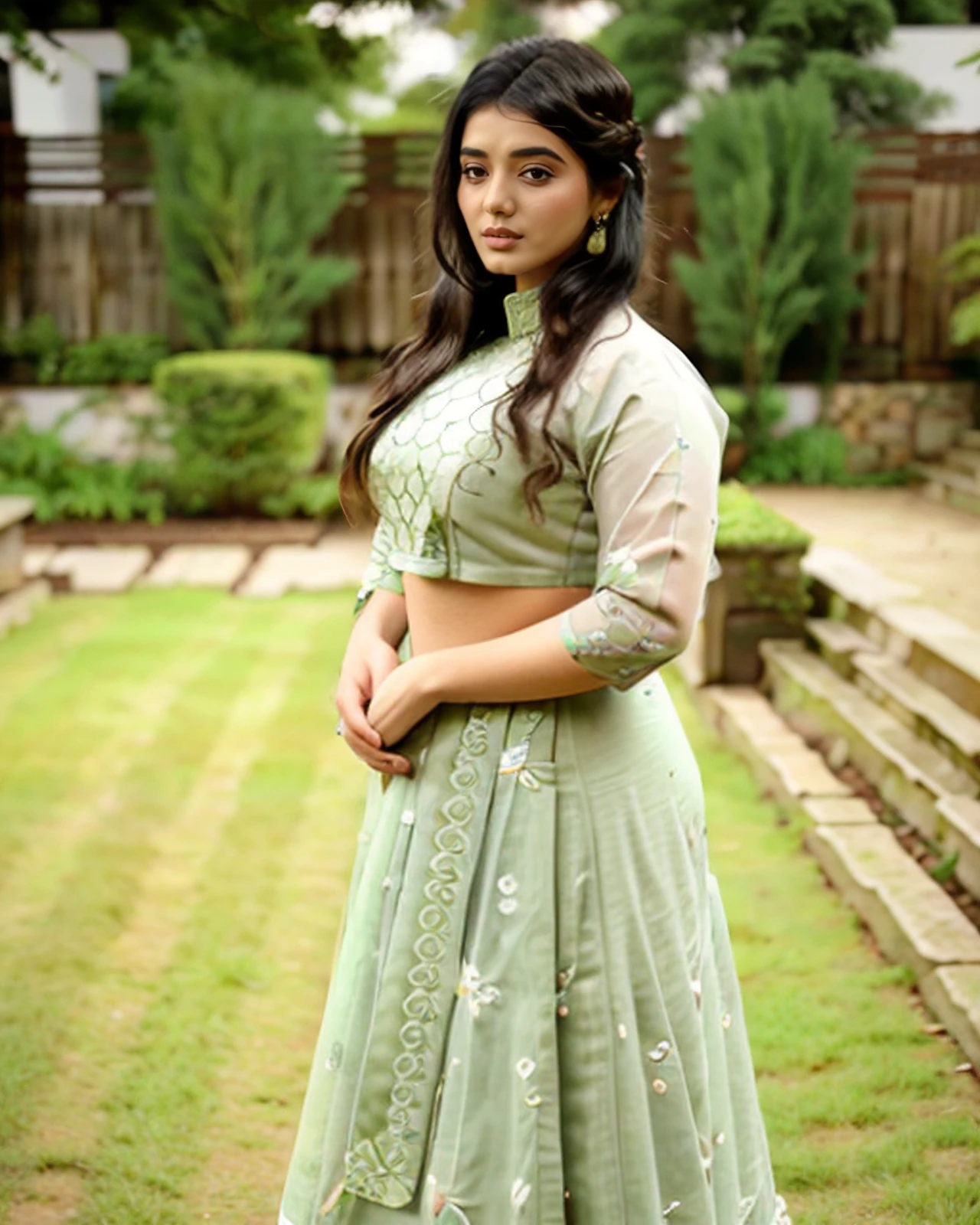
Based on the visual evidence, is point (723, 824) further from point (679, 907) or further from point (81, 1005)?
point (679, 907)

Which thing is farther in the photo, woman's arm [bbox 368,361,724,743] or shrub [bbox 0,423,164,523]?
shrub [bbox 0,423,164,523]

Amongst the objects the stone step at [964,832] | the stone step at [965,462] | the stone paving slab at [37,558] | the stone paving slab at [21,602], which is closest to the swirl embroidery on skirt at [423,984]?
the stone step at [964,832]

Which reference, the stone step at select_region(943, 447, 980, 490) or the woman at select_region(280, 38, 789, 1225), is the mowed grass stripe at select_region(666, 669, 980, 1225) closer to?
the woman at select_region(280, 38, 789, 1225)

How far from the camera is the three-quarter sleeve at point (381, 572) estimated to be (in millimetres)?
1843

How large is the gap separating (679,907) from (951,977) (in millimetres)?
1504

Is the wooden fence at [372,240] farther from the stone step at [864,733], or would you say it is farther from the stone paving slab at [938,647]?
the stone paving slab at [938,647]

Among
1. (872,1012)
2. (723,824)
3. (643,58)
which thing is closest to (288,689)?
(723,824)

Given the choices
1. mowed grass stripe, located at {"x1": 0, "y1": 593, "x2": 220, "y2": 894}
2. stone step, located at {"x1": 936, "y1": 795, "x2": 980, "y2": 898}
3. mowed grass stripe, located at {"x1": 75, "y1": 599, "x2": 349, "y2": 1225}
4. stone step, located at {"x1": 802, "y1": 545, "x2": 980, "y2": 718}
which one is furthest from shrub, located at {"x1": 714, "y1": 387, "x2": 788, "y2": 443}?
stone step, located at {"x1": 936, "y1": 795, "x2": 980, "y2": 898}

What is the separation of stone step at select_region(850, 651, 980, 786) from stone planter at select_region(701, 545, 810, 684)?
50 cm

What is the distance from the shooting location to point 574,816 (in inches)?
64.8

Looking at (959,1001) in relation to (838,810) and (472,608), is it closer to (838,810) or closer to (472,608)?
(838,810)

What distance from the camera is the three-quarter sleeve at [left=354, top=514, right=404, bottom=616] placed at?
184cm

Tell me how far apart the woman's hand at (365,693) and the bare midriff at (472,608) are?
59mm

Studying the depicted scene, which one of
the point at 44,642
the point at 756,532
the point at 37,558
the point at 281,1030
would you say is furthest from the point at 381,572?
the point at 37,558
